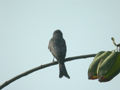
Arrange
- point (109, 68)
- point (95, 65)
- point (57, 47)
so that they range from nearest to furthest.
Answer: point (109, 68), point (95, 65), point (57, 47)

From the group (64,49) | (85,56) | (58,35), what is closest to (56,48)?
(64,49)

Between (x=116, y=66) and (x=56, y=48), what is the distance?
5787 millimetres

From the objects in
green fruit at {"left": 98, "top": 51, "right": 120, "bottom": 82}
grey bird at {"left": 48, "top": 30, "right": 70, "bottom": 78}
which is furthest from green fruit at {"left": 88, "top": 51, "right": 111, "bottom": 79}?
grey bird at {"left": 48, "top": 30, "right": 70, "bottom": 78}

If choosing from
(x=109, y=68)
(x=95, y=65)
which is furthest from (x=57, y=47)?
(x=109, y=68)

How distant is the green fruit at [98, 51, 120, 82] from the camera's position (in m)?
1.49

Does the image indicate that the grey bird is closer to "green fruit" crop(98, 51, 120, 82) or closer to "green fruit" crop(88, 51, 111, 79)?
"green fruit" crop(88, 51, 111, 79)

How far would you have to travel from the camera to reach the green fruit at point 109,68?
149 cm

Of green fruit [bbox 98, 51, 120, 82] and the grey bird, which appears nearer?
green fruit [bbox 98, 51, 120, 82]

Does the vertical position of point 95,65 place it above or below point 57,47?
below

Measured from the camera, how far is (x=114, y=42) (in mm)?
1638

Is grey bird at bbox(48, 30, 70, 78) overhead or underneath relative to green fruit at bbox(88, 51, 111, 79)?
overhead

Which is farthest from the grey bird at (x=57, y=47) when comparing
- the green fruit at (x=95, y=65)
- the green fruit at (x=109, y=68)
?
the green fruit at (x=109, y=68)

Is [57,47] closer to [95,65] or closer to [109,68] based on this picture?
[95,65]

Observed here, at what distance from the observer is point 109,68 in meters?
1.51
